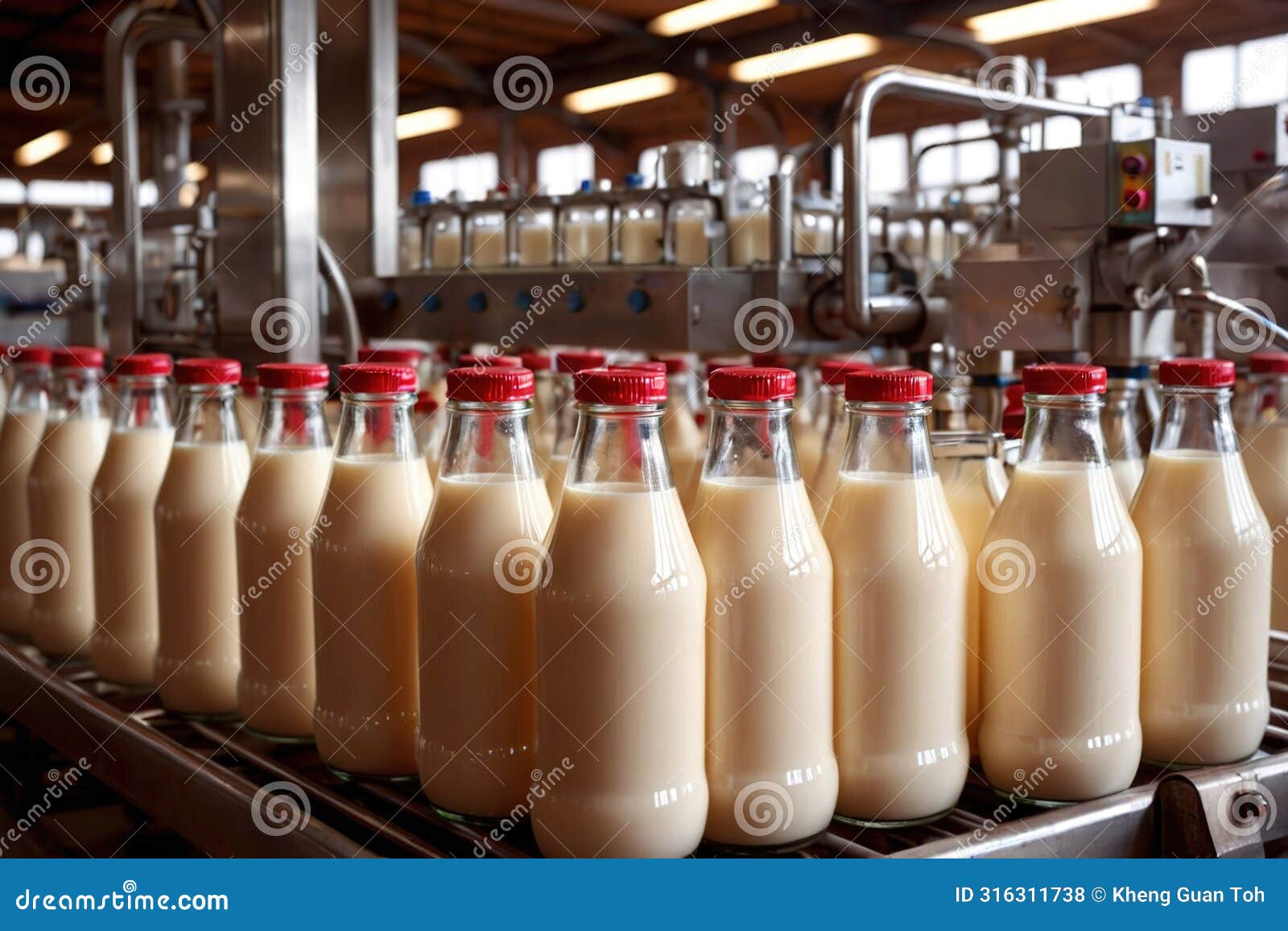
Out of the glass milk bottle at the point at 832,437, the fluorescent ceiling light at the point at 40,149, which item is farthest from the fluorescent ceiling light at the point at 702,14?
the fluorescent ceiling light at the point at 40,149

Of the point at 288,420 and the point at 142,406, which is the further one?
the point at 142,406

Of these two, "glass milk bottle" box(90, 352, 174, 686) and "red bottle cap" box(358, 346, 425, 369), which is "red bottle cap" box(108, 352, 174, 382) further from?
"red bottle cap" box(358, 346, 425, 369)

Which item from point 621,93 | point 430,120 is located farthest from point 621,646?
point 430,120

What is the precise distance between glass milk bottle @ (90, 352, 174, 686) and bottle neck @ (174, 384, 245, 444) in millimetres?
90

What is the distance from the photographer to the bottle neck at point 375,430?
0.96 meters

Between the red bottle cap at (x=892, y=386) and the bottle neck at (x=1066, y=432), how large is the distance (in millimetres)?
126

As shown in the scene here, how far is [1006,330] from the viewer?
71.8 inches

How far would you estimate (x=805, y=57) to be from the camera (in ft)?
Result: 19.6

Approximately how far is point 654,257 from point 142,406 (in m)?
1.42

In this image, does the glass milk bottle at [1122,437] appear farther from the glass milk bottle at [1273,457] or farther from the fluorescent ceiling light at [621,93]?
the fluorescent ceiling light at [621,93]

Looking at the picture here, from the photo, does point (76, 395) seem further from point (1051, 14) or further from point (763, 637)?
point (1051, 14)

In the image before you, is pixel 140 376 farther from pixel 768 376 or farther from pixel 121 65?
pixel 121 65

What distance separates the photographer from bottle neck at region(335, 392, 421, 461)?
965 millimetres

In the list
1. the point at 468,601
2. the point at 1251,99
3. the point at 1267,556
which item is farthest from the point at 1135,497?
the point at 1251,99
